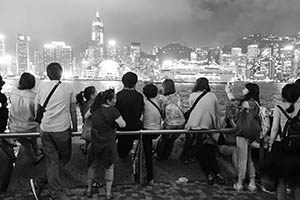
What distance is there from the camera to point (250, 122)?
149 inches

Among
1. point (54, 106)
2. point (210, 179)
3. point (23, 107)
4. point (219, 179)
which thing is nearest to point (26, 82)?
point (23, 107)

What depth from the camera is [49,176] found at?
338 centimetres

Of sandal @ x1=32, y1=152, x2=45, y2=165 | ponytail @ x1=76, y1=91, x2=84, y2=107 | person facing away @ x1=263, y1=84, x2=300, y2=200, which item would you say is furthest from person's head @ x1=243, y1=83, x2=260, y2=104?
sandal @ x1=32, y1=152, x2=45, y2=165

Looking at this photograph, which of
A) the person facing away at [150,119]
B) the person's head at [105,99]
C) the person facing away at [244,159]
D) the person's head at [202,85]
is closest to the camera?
the person's head at [105,99]

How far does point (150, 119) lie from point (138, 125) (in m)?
0.23

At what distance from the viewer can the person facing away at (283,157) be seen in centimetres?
306

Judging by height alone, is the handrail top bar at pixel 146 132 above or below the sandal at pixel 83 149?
above

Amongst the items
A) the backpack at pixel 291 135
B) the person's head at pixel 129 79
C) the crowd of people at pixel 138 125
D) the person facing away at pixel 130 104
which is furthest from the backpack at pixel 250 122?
the person's head at pixel 129 79

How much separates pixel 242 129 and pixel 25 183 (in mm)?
3237

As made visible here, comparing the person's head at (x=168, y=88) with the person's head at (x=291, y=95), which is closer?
the person's head at (x=291, y=95)

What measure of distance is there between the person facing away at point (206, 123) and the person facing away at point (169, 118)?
0.21 m

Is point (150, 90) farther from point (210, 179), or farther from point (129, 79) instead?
point (210, 179)

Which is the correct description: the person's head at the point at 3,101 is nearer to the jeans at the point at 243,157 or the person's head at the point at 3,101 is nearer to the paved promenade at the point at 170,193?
the paved promenade at the point at 170,193

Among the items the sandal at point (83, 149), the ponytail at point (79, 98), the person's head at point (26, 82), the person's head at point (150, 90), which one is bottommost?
the sandal at point (83, 149)
